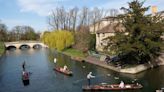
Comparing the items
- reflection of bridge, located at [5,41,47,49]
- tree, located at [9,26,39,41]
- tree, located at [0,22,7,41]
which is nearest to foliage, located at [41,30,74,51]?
reflection of bridge, located at [5,41,47,49]

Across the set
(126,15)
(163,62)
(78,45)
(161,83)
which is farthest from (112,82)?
(78,45)

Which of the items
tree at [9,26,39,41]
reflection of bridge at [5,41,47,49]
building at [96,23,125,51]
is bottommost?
reflection of bridge at [5,41,47,49]

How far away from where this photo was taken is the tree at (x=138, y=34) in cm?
4209

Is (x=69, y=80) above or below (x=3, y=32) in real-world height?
below

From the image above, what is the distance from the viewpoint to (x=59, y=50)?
8238 centimetres

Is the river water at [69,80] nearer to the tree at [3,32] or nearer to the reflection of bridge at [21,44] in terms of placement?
the reflection of bridge at [21,44]

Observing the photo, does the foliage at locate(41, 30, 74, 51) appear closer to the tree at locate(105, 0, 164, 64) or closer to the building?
the building

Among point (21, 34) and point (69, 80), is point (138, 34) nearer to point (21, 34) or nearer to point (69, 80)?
point (69, 80)

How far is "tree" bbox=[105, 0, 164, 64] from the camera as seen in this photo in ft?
138

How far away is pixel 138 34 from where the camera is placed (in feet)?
142

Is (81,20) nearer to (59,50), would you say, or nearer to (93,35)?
(59,50)

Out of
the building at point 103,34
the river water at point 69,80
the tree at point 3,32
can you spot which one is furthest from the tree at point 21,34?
the river water at point 69,80

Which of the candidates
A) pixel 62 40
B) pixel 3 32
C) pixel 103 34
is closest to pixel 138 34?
pixel 103 34

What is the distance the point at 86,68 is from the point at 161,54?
38.9ft
